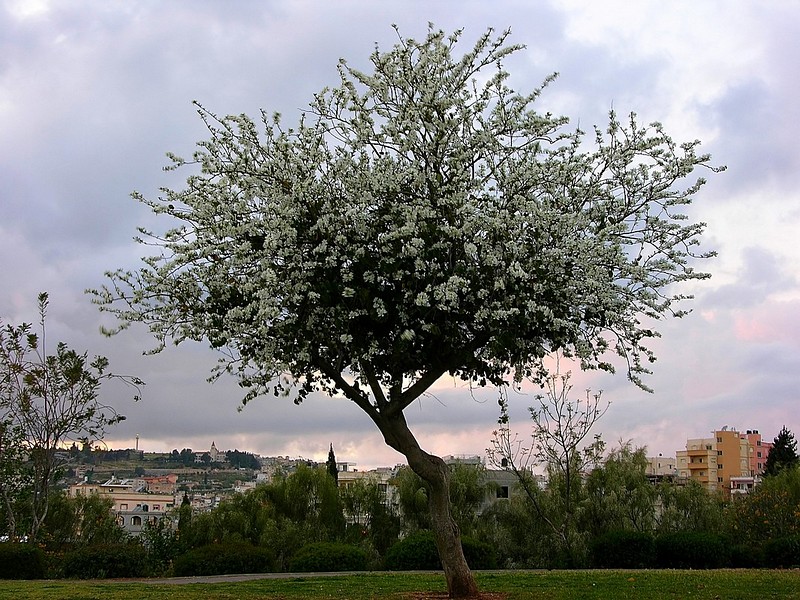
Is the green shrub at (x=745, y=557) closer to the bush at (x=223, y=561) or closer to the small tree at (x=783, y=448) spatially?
the bush at (x=223, y=561)

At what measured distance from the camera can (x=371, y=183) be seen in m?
11.5

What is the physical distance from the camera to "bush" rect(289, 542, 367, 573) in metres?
19.8

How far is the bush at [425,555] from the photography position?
20.1 meters

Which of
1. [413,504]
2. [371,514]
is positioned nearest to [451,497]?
[413,504]

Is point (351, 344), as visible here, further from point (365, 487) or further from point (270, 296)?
point (365, 487)

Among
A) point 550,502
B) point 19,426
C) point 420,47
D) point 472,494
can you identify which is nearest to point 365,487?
point 472,494

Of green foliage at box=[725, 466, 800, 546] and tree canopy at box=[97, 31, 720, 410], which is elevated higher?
tree canopy at box=[97, 31, 720, 410]

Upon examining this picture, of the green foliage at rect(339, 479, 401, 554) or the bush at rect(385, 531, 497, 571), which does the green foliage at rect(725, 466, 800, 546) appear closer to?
the bush at rect(385, 531, 497, 571)

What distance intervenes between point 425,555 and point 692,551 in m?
6.36

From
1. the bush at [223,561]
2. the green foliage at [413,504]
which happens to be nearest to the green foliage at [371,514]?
the green foliage at [413,504]

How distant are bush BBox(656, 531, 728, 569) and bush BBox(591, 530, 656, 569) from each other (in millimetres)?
275

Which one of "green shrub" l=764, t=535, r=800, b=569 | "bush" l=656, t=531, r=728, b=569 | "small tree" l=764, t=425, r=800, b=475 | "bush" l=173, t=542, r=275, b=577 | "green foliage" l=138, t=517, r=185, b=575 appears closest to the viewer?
"bush" l=173, t=542, r=275, b=577

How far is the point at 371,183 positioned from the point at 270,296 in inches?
81.8

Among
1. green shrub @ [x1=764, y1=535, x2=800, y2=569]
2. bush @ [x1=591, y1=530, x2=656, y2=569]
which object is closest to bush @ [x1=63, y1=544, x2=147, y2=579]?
bush @ [x1=591, y1=530, x2=656, y2=569]
